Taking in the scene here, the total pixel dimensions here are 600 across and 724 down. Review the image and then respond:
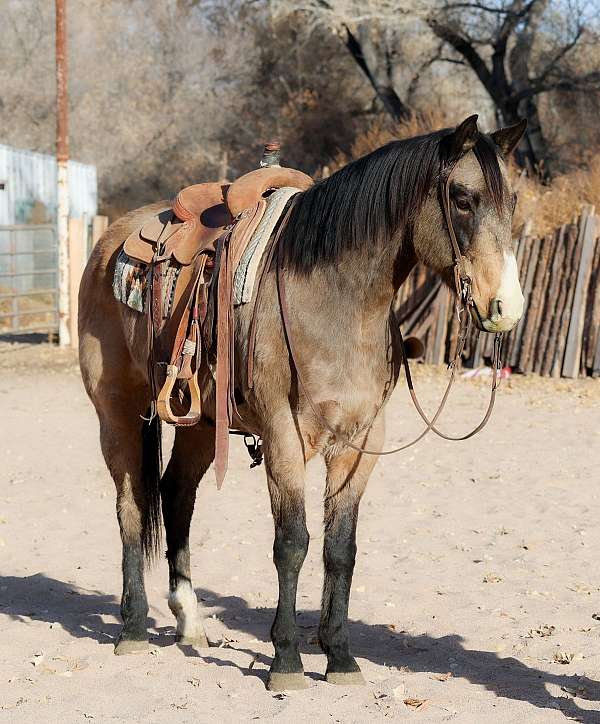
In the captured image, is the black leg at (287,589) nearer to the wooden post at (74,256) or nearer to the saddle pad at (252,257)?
the saddle pad at (252,257)

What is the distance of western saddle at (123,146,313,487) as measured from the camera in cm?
396

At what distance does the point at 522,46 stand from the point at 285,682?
2052 cm

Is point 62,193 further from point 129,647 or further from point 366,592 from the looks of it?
point 129,647

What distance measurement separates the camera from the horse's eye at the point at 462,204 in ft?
11.2

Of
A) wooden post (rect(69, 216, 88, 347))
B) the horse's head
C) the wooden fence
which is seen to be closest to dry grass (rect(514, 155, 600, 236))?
the wooden fence

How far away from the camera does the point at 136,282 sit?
4.51 metres

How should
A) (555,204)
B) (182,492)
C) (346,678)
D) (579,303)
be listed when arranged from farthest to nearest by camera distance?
(555,204) < (579,303) < (182,492) < (346,678)

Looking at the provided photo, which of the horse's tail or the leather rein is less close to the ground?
the leather rein

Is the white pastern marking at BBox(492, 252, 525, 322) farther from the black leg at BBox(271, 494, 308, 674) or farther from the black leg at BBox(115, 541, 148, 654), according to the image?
the black leg at BBox(115, 541, 148, 654)

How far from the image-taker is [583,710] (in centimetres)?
362

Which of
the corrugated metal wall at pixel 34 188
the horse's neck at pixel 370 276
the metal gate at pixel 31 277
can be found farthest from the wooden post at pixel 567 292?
the corrugated metal wall at pixel 34 188

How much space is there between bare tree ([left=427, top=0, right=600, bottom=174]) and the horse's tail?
1790 centimetres

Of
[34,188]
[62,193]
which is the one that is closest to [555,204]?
[62,193]

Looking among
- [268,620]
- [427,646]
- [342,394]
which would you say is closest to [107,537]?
[268,620]
